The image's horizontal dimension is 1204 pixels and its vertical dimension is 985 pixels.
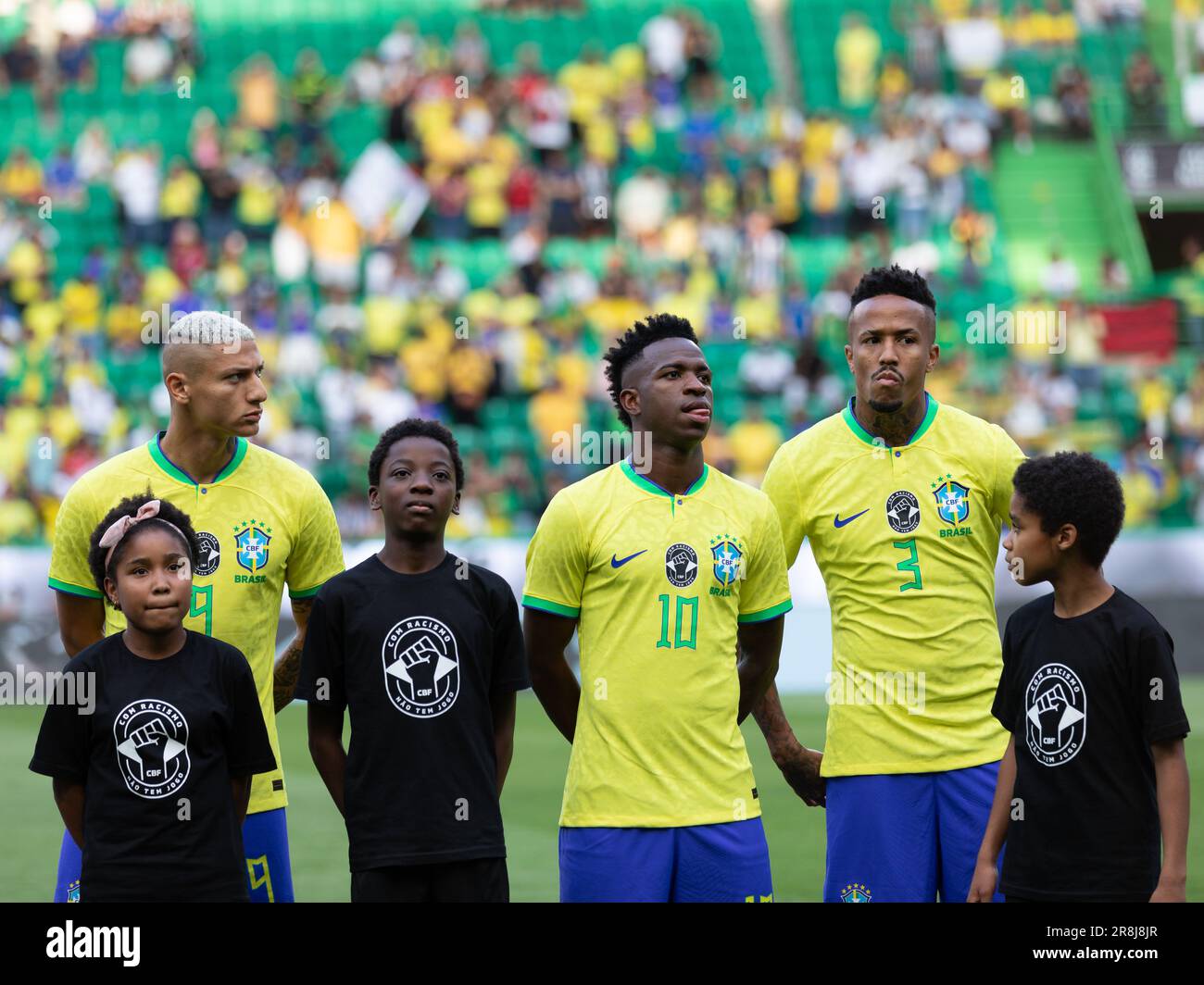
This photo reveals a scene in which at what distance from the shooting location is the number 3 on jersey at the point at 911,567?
5324 millimetres

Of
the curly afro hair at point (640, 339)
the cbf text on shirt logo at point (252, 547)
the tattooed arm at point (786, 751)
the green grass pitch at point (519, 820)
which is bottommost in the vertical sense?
the green grass pitch at point (519, 820)

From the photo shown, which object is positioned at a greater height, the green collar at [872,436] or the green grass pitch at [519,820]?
the green collar at [872,436]

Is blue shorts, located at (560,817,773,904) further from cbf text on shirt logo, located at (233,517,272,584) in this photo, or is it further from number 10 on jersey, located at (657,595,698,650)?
cbf text on shirt logo, located at (233,517,272,584)

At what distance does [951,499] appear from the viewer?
5395 mm

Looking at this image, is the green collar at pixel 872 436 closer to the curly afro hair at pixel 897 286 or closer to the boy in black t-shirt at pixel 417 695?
the curly afro hair at pixel 897 286

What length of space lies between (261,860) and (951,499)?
2278 mm

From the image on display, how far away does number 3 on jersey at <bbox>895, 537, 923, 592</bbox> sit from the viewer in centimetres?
532

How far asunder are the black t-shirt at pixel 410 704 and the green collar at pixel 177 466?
0.61 meters

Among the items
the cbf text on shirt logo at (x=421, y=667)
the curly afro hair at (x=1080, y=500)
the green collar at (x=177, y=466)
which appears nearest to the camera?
the curly afro hair at (x=1080, y=500)

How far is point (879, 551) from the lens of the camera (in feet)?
17.6

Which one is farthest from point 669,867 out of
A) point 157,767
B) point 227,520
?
point 227,520

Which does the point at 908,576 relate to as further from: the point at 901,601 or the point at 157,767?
the point at 157,767

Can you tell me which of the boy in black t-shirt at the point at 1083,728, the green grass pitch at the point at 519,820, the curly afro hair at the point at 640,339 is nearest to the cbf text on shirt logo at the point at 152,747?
the curly afro hair at the point at 640,339
